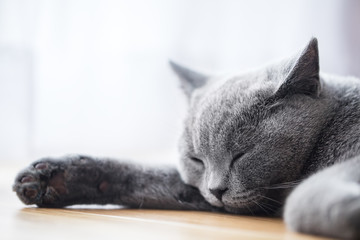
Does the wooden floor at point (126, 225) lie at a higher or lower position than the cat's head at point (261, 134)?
lower

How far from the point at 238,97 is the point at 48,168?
1.62 ft

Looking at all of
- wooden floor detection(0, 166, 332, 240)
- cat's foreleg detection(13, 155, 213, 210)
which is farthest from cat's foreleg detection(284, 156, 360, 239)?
cat's foreleg detection(13, 155, 213, 210)

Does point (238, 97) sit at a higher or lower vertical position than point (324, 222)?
higher

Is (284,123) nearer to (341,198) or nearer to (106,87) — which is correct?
(341,198)

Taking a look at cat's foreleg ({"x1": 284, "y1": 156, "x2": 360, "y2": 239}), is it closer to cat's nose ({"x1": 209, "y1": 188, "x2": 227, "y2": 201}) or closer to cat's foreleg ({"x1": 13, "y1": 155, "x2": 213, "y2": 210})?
cat's nose ({"x1": 209, "y1": 188, "x2": 227, "y2": 201})

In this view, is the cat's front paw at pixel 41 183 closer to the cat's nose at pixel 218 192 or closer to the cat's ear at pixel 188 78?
the cat's nose at pixel 218 192

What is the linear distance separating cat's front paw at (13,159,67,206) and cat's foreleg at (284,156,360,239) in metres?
0.56

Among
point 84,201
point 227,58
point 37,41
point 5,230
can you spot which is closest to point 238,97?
point 84,201

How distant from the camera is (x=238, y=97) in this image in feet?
3.81

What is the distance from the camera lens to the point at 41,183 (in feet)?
3.65

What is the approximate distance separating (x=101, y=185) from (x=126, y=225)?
0.89 ft

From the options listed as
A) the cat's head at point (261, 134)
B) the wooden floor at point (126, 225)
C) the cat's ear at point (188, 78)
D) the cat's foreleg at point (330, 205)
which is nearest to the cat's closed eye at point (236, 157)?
the cat's head at point (261, 134)

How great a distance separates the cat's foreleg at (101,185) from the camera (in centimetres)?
111

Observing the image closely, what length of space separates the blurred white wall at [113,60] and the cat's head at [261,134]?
0.27m
